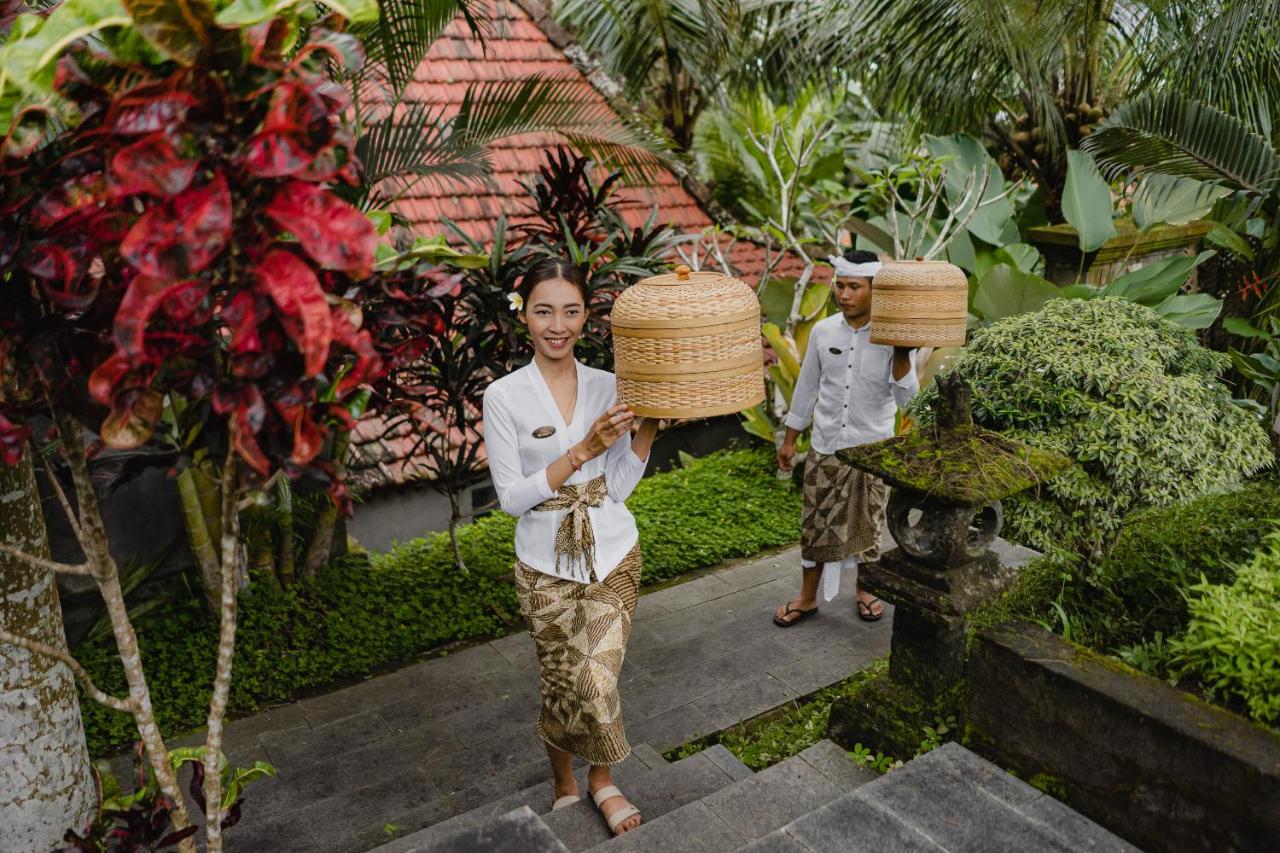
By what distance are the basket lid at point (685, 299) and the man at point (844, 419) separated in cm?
179

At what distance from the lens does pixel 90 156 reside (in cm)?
170

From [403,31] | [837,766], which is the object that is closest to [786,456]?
[837,766]

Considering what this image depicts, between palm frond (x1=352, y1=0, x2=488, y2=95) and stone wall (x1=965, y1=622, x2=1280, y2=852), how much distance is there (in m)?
3.33

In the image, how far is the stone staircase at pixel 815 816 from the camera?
2.40 m

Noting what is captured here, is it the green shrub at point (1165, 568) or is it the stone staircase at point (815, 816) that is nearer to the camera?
the stone staircase at point (815, 816)

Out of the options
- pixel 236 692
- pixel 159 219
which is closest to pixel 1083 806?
pixel 159 219

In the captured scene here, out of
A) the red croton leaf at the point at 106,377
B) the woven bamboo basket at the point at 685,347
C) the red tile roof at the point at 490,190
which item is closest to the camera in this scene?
the red croton leaf at the point at 106,377

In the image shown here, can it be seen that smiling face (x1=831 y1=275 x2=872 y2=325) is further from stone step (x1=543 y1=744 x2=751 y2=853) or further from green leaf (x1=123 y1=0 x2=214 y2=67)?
green leaf (x1=123 y1=0 x2=214 y2=67)

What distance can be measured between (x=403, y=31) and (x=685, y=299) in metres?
2.40

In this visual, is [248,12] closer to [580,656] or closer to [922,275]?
[580,656]

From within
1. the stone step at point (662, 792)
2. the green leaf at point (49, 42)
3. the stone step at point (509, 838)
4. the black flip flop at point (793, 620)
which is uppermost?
the green leaf at point (49, 42)

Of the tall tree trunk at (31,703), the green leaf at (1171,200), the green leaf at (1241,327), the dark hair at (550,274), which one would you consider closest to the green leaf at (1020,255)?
the green leaf at (1171,200)

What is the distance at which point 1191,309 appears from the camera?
6.11 meters

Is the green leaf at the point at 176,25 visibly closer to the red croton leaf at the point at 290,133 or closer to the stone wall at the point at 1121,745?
the red croton leaf at the point at 290,133
